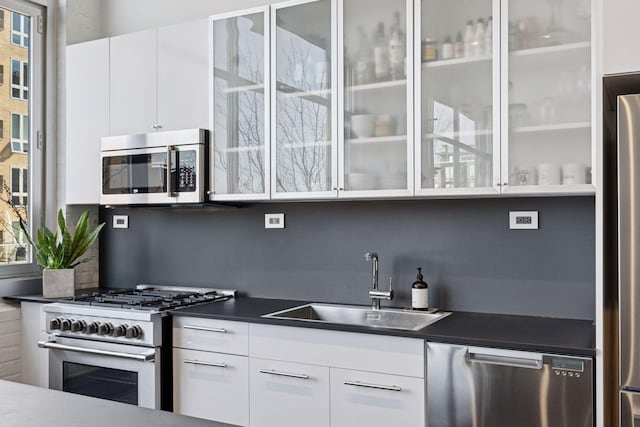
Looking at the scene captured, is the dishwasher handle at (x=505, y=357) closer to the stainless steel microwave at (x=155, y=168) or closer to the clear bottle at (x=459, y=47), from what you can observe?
the clear bottle at (x=459, y=47)

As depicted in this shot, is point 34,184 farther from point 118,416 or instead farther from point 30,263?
point 118,416

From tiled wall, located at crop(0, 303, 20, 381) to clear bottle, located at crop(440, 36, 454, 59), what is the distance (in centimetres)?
280

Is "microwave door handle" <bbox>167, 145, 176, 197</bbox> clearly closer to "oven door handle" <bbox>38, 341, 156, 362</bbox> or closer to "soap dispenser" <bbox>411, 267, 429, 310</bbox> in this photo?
"oven door handle" <bbox>38, 341, 156, 362</bbox>

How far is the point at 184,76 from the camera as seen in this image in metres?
3.35

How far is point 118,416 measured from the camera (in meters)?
1.32

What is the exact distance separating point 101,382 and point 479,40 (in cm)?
249

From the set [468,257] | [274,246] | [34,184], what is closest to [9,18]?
[34,184]

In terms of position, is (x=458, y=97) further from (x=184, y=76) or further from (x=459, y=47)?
(x=184, y=76)

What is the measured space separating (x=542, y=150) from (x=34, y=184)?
3115 mm

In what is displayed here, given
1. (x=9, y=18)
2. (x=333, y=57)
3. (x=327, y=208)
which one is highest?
(x=9, y=18)

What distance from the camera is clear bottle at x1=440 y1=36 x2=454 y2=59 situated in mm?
2656

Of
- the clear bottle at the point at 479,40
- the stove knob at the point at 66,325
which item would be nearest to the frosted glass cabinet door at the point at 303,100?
the clear bottle at the point at 479,40

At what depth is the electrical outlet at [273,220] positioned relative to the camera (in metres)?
3.41

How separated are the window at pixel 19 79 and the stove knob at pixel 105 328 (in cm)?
171
